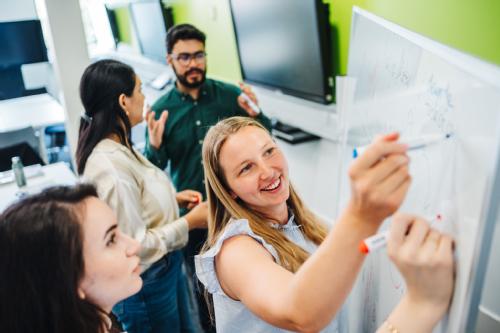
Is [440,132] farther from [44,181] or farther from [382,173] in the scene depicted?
[44,181]

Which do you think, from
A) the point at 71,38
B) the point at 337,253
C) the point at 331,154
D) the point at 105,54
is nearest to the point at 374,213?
the point at 337,253

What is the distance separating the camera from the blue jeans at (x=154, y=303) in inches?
68.3

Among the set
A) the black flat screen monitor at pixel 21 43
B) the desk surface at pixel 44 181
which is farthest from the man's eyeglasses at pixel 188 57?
the black flat screen monitor at pixel 21 43

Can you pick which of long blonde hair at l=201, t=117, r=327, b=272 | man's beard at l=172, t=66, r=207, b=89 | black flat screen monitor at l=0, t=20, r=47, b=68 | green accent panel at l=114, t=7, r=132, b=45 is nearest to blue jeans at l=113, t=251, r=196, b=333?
long blonde hair at l=201, t=117, r=327, b=272

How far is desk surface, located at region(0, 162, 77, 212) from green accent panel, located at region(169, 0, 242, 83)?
1.55m

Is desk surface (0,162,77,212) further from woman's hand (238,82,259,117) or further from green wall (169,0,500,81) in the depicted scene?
→ green wall (169,0,500,81)

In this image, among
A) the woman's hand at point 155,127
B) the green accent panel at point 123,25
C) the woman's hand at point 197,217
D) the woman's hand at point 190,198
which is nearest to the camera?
the woman's hand at point 197,217

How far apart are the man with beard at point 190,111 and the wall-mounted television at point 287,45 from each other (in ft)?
1.12

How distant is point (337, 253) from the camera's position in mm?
657

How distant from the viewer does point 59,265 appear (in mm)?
869

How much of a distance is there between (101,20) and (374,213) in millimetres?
7171

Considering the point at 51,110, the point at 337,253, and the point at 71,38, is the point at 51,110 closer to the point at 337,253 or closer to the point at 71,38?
the point at 71,38

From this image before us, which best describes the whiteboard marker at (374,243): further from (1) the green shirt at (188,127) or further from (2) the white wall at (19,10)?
(2) the white wall at (19,10)

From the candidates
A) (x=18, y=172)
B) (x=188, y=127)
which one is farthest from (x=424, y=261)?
(x=18, y=172)
